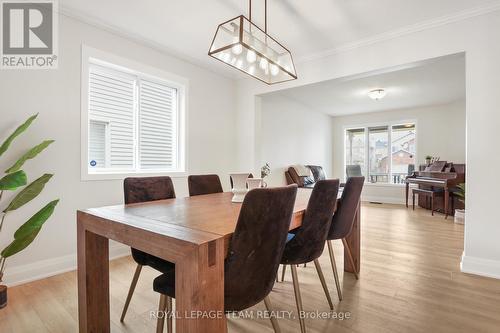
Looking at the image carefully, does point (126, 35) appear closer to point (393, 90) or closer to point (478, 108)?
point (478, 108)

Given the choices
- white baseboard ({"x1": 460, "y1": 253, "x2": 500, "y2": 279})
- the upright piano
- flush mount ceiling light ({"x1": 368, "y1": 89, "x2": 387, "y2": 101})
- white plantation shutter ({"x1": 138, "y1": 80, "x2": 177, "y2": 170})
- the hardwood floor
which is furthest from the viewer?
flush mount ceiling light ({"x1": 368, "y1": 89, "x2": 387, "y2": 101})

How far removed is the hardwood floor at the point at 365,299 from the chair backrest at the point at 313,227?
1.55ft

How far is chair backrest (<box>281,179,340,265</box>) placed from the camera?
4.88 feet

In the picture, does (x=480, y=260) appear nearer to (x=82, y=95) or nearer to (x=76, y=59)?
(x=82, y=95)

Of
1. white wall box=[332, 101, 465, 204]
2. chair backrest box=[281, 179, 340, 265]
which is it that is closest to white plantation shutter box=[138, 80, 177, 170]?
chair backrest box=[281, 179, 340, 265]

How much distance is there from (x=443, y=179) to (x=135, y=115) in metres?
5.32

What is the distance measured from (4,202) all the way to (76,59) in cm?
146

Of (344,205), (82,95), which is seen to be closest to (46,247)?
(82,95)

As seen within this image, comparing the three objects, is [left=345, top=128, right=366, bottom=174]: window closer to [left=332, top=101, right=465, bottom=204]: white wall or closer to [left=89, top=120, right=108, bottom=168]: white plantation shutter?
[left=332, top=101, right=465, bottom=204]: white wall

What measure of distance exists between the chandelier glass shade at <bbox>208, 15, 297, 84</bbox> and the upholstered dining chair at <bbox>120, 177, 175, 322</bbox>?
1.08 m

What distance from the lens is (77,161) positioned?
255 cm

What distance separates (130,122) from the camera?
3049mm

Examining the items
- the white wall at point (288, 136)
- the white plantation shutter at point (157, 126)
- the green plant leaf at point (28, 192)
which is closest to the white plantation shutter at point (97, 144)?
the white plantation shutter at point (157, 126)

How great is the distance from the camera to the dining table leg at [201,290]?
86cm
